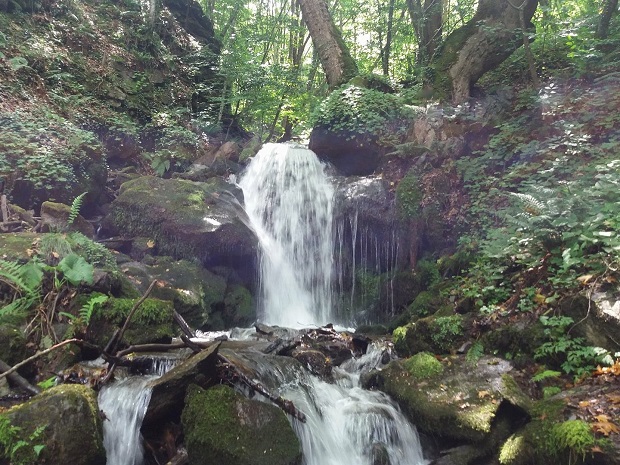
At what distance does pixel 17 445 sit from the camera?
120 inches

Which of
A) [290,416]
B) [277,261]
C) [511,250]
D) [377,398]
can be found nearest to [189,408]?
[290,416]

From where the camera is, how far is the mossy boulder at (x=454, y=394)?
4.24 meters

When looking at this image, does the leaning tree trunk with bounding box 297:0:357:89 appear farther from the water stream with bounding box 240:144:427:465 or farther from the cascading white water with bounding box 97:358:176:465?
the cascading white water with bounding box 97:358:176:465

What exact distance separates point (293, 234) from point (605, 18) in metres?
8.53

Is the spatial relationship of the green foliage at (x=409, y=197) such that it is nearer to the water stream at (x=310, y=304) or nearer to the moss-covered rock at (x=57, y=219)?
the water stream at (x=310, y=304)

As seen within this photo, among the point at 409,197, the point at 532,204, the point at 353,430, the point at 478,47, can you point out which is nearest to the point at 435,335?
the point at 353,430

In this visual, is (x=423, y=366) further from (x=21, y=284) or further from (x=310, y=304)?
(x=310, y=304)

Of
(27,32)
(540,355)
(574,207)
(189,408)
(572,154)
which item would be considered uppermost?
(27,32)

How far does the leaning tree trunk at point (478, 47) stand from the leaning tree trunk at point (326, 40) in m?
3.11

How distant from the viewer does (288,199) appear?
11.1 metres

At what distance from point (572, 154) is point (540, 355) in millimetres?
4319

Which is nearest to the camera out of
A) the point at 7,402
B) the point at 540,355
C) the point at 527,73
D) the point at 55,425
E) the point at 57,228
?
the point at 55,425

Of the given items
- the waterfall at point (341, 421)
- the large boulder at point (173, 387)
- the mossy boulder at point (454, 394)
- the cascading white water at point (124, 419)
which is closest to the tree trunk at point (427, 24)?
the mossy boulder at point (454, 394)

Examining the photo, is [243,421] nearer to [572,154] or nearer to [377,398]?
[377,398]
